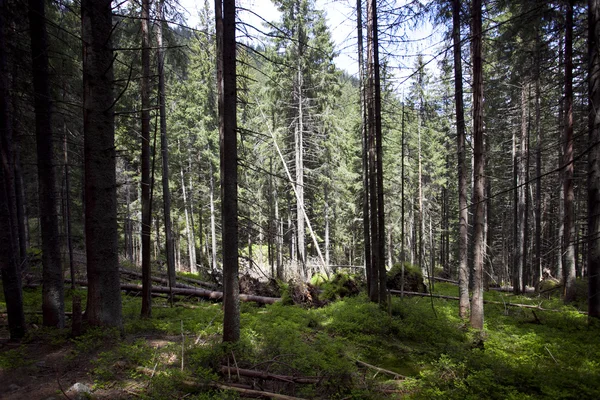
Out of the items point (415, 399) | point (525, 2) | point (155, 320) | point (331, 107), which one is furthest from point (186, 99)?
point (415, 399)

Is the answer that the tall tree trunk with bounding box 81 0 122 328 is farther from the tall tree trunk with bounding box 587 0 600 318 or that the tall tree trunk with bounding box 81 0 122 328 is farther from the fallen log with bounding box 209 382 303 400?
the tall tree trunk with bounding box 587 0 600 318

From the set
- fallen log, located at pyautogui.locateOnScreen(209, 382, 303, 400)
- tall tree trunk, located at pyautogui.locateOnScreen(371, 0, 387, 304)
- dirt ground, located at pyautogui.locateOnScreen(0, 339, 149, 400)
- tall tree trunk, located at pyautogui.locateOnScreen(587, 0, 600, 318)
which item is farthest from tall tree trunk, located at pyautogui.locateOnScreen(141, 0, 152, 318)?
tall tree trunk, located at pyautogui.locateOnScreen(587, 0, 600, 318)

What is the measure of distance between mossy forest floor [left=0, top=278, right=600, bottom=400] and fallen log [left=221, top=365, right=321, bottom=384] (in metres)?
0.04

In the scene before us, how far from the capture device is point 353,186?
2506 cm

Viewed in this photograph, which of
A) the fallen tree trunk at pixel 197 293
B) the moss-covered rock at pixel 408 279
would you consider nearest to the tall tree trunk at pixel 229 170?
the fallen tree trunk at pixel 197 293

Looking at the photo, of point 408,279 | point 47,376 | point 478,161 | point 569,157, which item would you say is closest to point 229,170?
point 47,376

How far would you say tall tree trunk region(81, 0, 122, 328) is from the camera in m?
5.14

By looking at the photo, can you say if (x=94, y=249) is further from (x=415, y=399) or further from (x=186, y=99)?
(x=186, y=99)

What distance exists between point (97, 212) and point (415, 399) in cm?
594

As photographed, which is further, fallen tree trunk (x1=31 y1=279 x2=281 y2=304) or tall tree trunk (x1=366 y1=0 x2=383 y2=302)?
fallen tree trunk (x1=31 y1=279 x2=281 y2=304)

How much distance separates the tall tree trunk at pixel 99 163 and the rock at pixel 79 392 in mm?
1368

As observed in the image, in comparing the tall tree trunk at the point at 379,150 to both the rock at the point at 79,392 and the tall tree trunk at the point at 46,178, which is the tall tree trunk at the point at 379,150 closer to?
the rock at the point at 79,392

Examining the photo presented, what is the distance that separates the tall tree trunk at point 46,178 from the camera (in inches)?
251

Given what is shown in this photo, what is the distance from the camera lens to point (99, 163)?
207 inches
